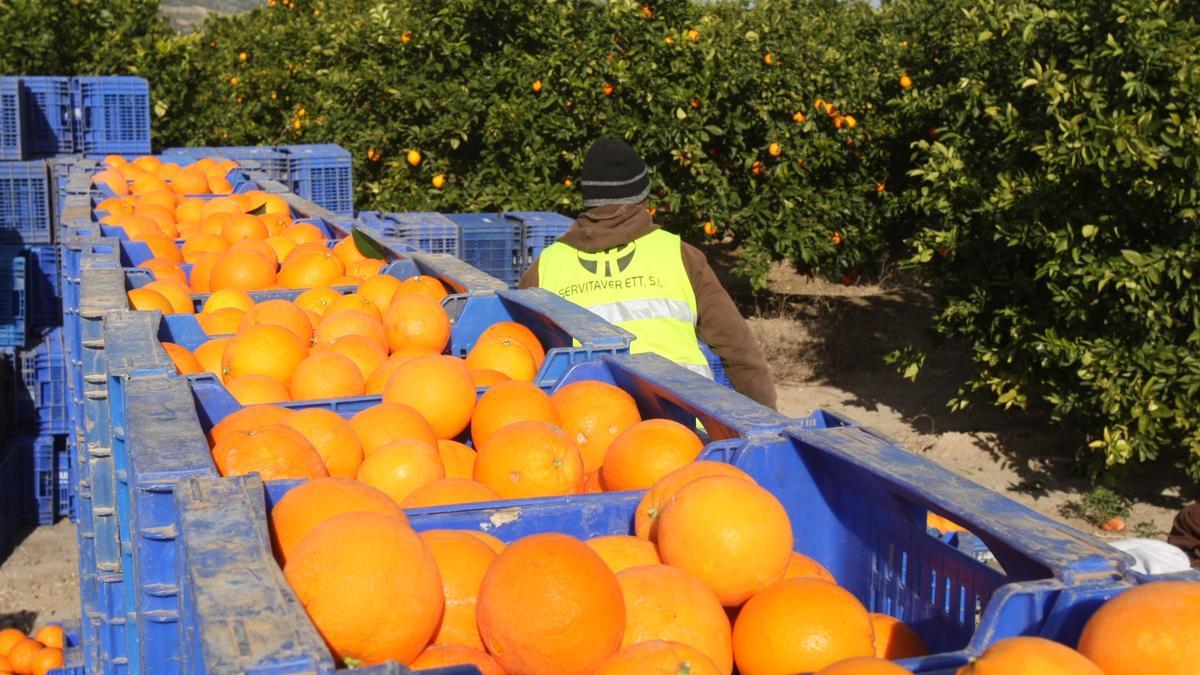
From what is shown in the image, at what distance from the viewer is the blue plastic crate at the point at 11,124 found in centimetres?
746

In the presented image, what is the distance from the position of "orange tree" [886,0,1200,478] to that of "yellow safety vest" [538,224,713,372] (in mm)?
2682

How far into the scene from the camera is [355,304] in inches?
138

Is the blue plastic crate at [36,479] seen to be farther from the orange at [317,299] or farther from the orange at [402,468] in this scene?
the orange at [402,468]

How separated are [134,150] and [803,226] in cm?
500

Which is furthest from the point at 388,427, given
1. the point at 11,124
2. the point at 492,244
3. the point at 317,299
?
the point at 11,124

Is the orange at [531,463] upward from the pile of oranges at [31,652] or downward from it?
upward

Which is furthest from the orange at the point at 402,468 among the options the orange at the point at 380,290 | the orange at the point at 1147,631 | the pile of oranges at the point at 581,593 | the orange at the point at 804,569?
the orange at the point at 380,290

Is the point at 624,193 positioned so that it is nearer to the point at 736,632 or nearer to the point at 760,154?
the point at 736,632

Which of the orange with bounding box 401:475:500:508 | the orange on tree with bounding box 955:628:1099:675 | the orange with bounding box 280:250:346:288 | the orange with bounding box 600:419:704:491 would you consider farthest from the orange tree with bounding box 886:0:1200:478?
the orange on tree with bounding box 955:628:1099:675

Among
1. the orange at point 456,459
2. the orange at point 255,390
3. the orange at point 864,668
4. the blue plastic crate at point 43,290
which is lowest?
the blue plastic crate at point 43,290

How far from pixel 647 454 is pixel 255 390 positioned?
3.34ft

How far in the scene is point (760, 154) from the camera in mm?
8625

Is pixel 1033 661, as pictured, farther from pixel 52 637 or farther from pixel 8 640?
pixel 8 640

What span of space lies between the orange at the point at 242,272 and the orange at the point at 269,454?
182cm
